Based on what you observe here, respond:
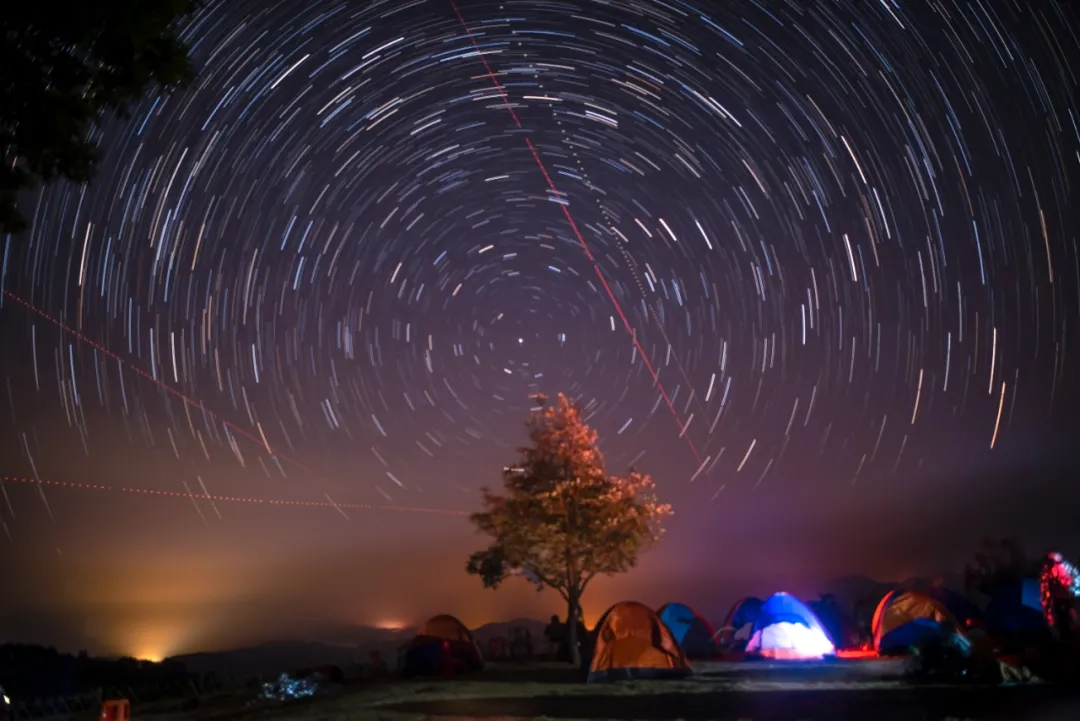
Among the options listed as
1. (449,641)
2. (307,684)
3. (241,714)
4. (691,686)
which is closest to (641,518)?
(449,641)

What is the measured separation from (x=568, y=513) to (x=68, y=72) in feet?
76.7

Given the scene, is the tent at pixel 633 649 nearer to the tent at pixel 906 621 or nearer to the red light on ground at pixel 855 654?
the red light on ground at pixel 855 654

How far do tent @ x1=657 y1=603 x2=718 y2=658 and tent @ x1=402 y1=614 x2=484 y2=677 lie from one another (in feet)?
31.4

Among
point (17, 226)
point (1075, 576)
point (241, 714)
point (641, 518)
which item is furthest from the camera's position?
point (641, 518)

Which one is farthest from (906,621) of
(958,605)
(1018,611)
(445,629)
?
(445,629)

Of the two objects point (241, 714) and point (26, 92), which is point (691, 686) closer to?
point (241, 714)

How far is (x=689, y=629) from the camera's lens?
1256 inches

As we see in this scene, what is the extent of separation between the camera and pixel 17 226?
25.4 ft

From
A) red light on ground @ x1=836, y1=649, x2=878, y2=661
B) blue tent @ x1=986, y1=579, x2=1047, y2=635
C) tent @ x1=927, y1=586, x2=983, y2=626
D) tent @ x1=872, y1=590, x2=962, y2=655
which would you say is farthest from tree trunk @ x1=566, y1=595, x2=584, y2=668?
blue tent @ x1=986, y1=579, x2=1047, y2=635

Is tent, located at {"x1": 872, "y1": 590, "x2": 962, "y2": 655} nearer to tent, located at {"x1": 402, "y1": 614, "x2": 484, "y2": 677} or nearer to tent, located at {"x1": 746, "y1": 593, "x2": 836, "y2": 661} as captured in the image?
tent, located at {"x1": 746, "y1": 593, "x2": 836, "y2": 661}

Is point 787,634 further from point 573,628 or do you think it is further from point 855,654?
point 573,628

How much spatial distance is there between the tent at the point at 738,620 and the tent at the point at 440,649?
1151 centimetres

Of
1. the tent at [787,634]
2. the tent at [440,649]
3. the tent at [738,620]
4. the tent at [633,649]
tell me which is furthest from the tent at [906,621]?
the tent at [440,649]

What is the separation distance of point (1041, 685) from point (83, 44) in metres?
20.0
